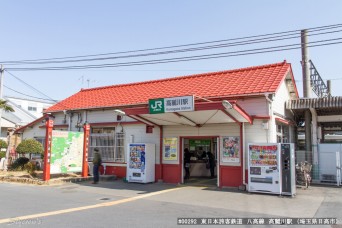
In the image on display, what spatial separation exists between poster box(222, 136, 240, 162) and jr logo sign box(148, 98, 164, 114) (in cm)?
332

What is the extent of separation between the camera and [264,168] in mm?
11336

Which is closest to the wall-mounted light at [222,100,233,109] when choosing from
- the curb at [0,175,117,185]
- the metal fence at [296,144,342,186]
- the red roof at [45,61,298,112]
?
the red roof at [45,61,298,112]

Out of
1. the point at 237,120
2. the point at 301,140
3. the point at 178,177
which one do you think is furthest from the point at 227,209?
the point at 301,140

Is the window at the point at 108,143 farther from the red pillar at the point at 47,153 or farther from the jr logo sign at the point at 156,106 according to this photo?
the jr logo sign at the point at 156,106

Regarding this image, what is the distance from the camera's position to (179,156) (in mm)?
14266

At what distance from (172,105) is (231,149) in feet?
11.4

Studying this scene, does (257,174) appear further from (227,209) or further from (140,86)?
(140,86)

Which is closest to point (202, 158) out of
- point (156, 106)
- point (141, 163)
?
point (141, 163)

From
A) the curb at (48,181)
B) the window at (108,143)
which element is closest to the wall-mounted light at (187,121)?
the window at (108,143)

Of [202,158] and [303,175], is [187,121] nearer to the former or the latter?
[303,175]

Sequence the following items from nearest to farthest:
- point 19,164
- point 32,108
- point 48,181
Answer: point 48,181 < point 19,164 < point 32,108

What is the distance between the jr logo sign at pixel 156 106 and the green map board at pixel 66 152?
5.47 m

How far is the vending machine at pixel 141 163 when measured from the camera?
559 inches

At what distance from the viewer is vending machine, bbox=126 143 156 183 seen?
14.2 metres
